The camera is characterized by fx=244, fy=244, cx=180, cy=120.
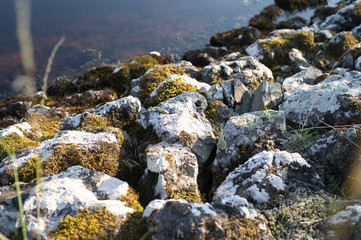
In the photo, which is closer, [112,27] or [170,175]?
[170,175]

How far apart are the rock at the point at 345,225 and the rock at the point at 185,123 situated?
95.5 inches

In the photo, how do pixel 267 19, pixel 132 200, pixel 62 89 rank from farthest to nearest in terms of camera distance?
pixel 267 19 → pixel 62 89 → pixel 132 200

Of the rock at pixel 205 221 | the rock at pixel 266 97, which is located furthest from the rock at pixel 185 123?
the rock at pixel 205 221

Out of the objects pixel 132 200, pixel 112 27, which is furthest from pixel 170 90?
pixel 112 27

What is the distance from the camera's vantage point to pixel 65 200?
11.3 ft

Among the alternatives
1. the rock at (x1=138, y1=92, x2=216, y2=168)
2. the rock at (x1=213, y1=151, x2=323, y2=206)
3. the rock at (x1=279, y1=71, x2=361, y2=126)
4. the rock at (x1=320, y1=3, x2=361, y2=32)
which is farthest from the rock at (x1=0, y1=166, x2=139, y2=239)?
the rock at (x1=320, y1=3, x2=361, y2=32)

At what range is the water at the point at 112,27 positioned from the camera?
952 inches

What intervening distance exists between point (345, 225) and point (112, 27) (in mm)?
30412

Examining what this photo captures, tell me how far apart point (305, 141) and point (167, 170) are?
2.95 metres

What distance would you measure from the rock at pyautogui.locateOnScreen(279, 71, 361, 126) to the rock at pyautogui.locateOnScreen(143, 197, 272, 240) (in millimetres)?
3313

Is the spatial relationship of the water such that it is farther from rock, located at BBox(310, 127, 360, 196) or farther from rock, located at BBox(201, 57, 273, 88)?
rock, located at BBox(310, 127, 360, 196)

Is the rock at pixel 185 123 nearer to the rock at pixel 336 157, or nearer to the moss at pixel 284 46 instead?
Answer: the rock at pixel 336 157

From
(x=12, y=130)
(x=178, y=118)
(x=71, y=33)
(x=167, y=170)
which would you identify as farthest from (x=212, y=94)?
(x=71, y=33)

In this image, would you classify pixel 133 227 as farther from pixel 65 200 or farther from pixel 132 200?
pixel 65 200
